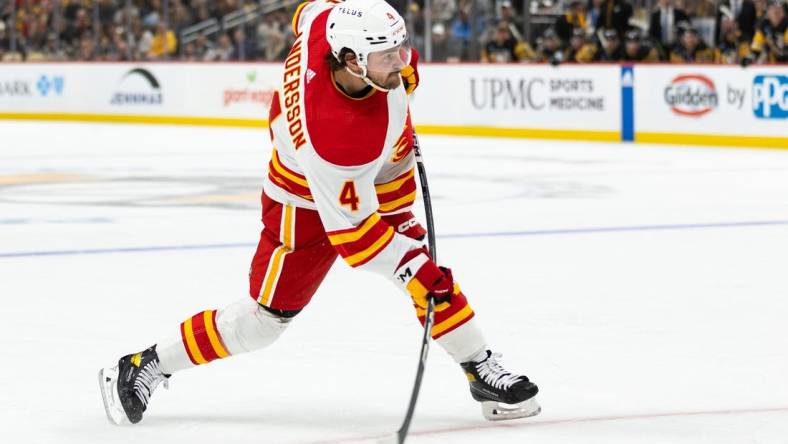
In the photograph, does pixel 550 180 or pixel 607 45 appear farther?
pixel 607 45

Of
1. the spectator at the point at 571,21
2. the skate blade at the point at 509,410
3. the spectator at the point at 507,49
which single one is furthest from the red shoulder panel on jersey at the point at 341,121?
the spectator at the point at 507,49

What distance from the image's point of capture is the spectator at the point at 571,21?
15.4m

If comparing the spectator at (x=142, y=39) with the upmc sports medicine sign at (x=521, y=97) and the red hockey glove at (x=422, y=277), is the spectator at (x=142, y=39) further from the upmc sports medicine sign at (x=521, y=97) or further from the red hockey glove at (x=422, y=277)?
the red hockey glove at (x=422, y=277)

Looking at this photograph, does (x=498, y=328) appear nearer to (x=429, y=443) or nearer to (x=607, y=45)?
(x=429, y=443)

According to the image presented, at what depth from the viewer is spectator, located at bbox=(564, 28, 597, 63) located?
49.0ft

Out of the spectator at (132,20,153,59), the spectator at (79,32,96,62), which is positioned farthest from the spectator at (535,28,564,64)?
the spectator at (79,32,96,62)

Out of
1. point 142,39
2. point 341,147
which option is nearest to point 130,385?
point 341,147

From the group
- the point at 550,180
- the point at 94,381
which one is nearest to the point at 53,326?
the point at 94,381

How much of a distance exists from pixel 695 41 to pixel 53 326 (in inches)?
406

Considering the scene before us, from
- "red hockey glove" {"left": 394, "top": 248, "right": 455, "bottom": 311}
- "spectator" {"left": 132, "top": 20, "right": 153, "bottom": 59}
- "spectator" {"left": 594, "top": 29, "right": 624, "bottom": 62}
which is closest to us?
"red hockey glove" {"left": 394, "top": 248, "right": 455, "bottom": 311}

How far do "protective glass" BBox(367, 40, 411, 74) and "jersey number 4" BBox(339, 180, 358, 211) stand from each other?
26cm

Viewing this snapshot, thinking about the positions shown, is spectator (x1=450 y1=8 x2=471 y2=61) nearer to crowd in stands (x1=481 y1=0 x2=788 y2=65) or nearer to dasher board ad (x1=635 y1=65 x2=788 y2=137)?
crowd in stands (x1=481 y1=0 x2=788 y2=65)

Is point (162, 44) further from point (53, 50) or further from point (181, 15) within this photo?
point (53, 50)

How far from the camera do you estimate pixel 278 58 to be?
1789 centimetres
